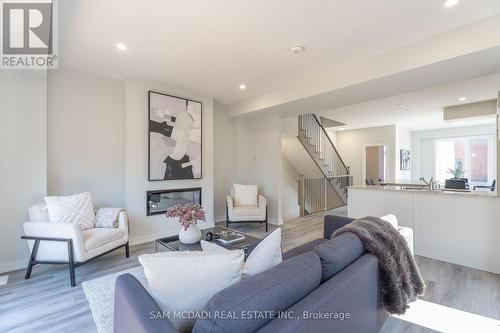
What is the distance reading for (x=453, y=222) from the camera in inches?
123

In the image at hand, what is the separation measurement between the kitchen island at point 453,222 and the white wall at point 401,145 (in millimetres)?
5047

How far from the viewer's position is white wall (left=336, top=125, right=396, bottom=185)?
26.1 feet

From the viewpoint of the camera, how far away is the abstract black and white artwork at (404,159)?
27.0 feet

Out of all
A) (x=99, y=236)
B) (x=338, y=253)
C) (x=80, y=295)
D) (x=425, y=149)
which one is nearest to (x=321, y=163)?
(x=425, y=149)

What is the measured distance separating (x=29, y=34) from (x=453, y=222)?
5.55 meters

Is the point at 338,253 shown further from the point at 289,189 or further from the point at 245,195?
the point at 289,189

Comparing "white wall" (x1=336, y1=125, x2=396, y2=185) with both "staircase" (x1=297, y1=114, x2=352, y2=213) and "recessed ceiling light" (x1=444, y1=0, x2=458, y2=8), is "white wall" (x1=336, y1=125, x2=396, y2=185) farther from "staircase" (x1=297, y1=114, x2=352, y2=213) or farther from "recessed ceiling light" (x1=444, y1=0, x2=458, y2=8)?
"recessed ceiling light" (x1=444, y1=0, x2=458, y2=8)

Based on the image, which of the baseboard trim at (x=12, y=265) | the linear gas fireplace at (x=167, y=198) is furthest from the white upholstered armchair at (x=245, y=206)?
the baseboard trim at (x=12, y=265)

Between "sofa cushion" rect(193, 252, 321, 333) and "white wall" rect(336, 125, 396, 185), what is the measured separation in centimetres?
807

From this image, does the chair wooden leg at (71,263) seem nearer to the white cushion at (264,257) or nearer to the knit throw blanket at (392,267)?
the white cushion at (264,257)

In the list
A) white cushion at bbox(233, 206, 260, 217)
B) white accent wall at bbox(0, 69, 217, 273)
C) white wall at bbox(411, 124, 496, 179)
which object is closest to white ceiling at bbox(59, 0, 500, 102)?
white accent wall at bbox(0, 69, 217, 273)

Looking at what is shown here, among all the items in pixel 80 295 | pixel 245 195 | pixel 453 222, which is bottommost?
pixel 80 295

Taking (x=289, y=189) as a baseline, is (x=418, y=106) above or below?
above

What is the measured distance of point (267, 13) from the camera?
2309mm
